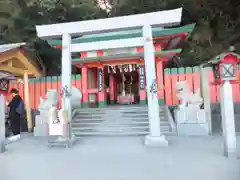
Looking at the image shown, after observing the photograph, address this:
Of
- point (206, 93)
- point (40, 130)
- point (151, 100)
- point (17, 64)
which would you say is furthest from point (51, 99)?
point (206, 93)

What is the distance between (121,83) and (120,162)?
11963 millimetres

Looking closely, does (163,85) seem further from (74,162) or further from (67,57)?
(74,162)

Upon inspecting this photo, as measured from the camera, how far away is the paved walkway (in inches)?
150

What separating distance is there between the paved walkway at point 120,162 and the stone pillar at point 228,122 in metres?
0.25

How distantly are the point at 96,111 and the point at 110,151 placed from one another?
3961 mm

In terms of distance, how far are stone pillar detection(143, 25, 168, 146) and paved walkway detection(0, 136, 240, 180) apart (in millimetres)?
357

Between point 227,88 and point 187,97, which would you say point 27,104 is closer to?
point 187,97

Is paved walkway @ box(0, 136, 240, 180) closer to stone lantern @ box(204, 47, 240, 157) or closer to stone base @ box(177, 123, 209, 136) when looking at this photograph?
stone lantern @ box(204, 47, 240, 157)

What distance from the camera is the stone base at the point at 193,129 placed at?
24.4 ft

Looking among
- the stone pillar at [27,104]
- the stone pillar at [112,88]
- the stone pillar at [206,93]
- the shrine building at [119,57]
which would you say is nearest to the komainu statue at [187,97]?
the stone pillar at [206,93]

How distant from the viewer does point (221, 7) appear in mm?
11570

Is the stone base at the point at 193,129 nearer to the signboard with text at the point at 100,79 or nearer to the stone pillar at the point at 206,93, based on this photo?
the stone pillar at the point at 206,93

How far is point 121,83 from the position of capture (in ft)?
53.8

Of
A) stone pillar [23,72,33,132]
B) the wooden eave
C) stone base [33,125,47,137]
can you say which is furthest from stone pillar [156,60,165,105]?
stone pillar [23,72,33,132]
